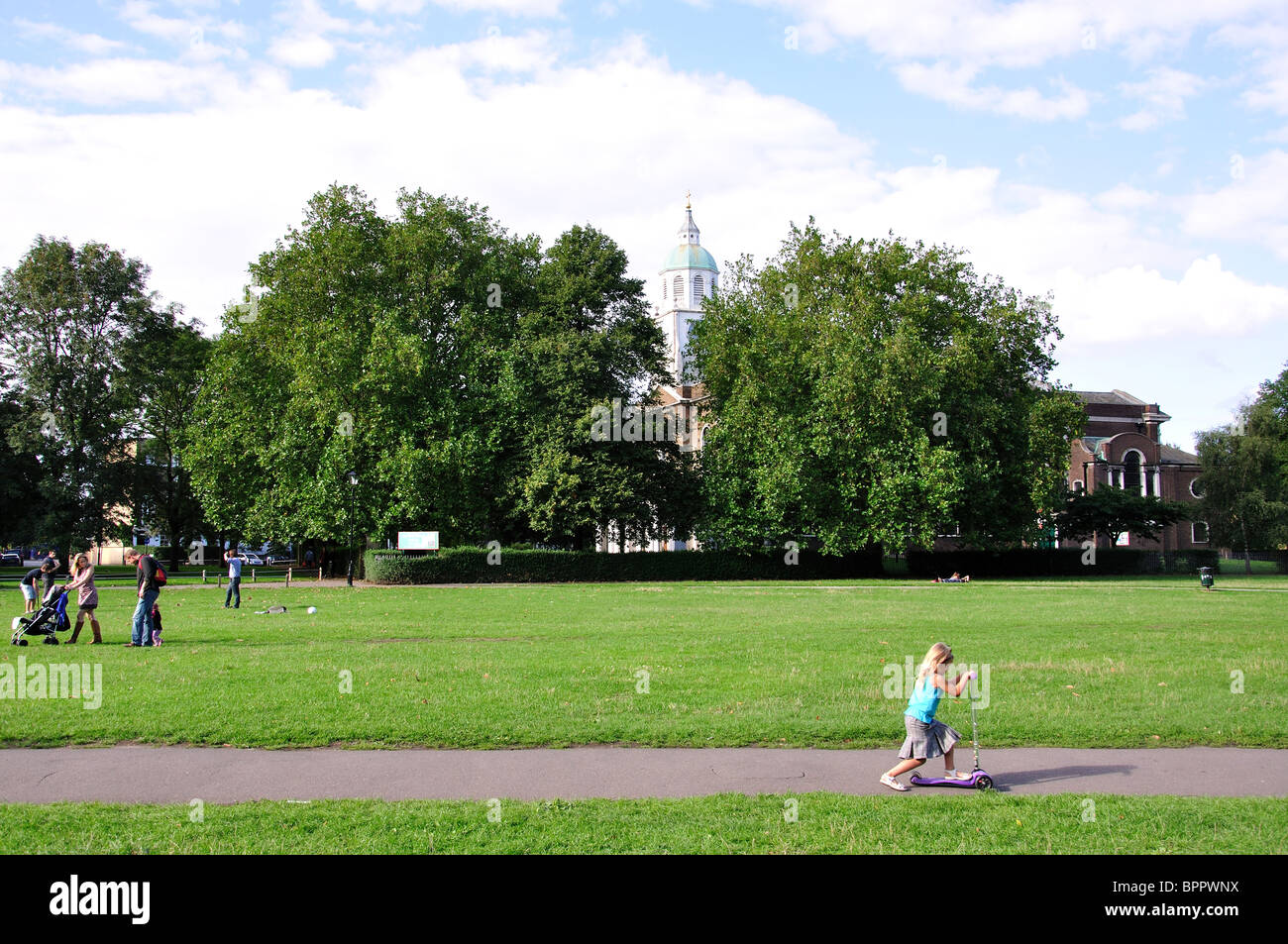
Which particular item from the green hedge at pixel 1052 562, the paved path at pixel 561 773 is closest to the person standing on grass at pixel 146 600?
the paved path at pixel 561 773

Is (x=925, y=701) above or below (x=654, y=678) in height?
above

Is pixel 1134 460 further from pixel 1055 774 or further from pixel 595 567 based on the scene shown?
pixel 1055 774

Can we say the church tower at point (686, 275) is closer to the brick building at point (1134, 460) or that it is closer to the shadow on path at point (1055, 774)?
the brick building at point (1134, 460)

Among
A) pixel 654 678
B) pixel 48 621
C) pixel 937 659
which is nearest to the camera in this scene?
pixel 937 659

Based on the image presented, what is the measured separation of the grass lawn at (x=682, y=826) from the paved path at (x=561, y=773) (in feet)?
1.57

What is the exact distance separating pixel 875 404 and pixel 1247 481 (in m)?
37.9

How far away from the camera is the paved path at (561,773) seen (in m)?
7.82

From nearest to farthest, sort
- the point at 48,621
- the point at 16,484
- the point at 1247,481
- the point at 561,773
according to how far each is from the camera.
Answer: the point at 561,773, the point at 48,621, the point at 16,484, the point at 1247,481

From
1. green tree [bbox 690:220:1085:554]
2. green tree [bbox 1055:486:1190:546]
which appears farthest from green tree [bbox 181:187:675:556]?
green tree [bbox 1055:486:1190:546]

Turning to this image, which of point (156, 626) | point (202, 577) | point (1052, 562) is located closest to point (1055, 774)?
point (156, 626)

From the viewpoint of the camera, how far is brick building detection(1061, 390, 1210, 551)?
82125 millimetres

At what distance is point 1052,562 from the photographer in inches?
2463

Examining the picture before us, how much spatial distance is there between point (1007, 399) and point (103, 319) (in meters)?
52.0
